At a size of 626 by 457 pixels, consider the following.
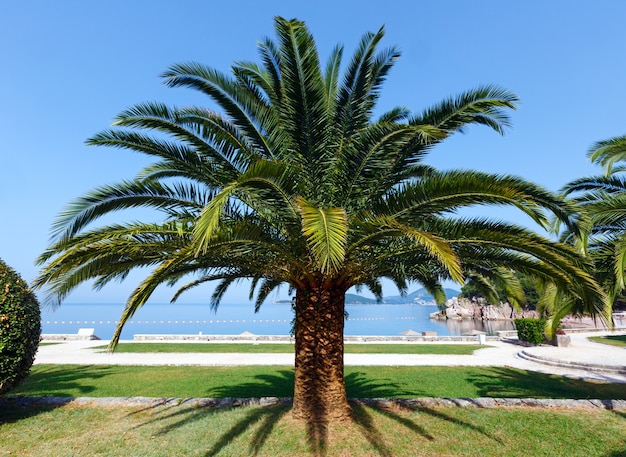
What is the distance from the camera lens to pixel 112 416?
695 centimetres

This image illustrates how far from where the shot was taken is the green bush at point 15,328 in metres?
6.29

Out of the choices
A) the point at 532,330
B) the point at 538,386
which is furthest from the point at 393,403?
the point at 532,330

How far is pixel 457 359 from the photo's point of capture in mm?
14969

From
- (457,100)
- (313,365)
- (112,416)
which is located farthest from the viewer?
(112,416)

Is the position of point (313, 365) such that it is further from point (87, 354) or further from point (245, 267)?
point (87, 354)

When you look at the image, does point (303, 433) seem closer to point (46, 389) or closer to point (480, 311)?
point (46, 389)

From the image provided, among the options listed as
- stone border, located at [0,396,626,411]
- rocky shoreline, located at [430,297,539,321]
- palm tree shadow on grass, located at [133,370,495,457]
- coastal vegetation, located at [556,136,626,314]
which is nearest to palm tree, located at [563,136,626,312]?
coastal vegetation, located at [556,136,626,314]

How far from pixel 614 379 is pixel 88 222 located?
1503cm

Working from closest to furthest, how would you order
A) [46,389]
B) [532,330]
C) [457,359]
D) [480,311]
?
1. [46,389]
2. [457,359]
3. [532,330]
4. [480,311]

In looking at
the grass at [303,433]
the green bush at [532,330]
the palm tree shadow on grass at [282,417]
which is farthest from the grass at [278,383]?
the green bush at [532,330]

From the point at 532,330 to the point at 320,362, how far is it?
55.6ft

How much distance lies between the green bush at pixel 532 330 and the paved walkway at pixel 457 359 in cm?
91

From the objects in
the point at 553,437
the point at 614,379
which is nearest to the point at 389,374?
the point at 553,437

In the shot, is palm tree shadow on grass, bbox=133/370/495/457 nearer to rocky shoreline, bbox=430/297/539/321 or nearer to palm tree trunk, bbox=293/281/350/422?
palm tree trunk, bbox=293/281/350/422
